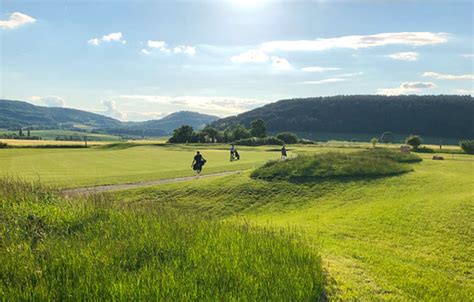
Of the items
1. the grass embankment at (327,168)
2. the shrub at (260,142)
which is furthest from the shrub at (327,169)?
the shrub at (260,142)

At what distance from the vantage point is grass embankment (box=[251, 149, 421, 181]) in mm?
27344

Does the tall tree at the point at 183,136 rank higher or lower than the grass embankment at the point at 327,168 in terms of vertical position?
higher

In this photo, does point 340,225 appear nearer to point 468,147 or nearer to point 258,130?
point 468,147

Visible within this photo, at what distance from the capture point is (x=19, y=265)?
750 cm

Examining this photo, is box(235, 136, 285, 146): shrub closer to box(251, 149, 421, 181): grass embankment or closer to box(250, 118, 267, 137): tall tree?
box(250, 118, 267, 137): tall tree

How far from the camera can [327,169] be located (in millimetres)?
28359

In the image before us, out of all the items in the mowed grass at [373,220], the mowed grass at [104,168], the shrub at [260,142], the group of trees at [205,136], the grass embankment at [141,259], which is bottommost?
the mowed grass at [373,220]

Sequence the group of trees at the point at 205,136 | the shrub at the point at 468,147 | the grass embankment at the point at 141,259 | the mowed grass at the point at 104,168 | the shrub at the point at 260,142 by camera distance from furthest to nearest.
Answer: the group of trees at the point at 205,136, the shrub at the point at 260,142, the shrub at the point at 468,147, the mowed grass at the point at 104,168, the grass embankment at the point at 141,259

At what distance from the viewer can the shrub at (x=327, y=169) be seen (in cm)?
2734

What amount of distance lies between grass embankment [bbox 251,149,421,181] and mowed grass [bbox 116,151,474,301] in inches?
48.4

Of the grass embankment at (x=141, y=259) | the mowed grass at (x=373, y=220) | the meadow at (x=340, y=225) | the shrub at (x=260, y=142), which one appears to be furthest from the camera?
the shrub at (x=260, y=142)

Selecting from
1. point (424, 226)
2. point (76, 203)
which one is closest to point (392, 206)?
point (424, 226)

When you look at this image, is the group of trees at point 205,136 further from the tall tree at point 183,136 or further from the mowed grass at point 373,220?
the mowed grass at point 373,220

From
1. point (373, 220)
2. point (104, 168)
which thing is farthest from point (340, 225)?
point (104, 168)
